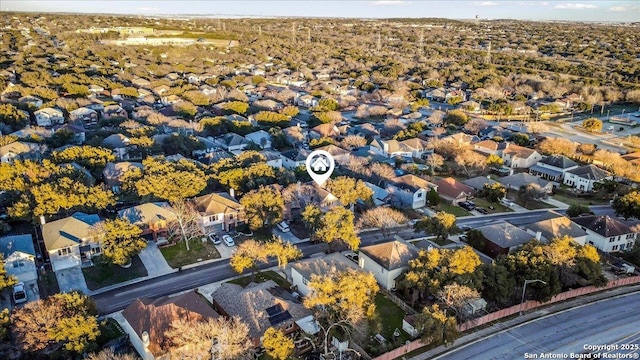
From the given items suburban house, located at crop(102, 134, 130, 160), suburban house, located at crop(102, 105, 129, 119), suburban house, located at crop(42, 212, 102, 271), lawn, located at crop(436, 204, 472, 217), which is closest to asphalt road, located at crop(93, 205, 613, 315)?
suburban house, located at crop(42, 212, 102, 271)

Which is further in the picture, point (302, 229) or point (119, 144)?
point (119, 144)

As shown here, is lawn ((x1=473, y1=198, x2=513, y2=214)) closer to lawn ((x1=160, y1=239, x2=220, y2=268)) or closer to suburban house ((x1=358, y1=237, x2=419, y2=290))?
suburban house ((x1=358, y1=237, x2=419, y2=290))

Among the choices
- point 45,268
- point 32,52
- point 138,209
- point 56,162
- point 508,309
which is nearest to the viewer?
point 508,309

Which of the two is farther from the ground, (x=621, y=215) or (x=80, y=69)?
(x=80, y=69)

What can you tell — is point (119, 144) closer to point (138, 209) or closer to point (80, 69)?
point (138, 209)

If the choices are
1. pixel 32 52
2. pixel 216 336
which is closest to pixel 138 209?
pixel 216 336

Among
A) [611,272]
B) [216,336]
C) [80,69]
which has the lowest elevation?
[611,272]

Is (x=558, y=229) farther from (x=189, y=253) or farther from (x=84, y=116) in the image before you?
(x=84, y=116)
